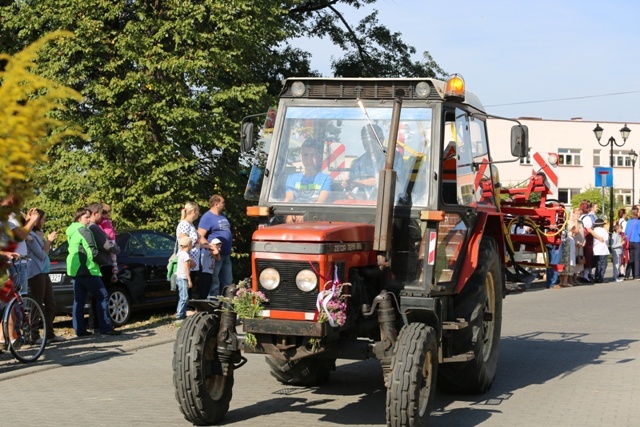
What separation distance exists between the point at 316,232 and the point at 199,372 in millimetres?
1377

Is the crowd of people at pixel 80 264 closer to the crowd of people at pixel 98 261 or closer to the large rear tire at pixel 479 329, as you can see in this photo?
the crowd of people at pixel 98 261

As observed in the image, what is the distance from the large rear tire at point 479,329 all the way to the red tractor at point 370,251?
14 mm

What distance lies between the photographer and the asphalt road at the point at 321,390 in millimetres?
8148

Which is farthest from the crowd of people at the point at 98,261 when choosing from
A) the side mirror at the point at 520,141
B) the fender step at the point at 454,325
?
the side mirror at the point at 520,141

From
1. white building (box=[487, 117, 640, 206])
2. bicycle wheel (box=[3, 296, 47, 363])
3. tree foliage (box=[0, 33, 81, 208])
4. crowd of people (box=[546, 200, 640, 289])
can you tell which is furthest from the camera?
white building (box=[487, 117, 640, 206])

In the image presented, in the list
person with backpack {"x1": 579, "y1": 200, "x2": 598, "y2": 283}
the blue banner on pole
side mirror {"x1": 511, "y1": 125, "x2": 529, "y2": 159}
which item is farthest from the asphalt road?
the blue banner on pole

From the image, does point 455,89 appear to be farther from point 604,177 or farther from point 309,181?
point 604,177

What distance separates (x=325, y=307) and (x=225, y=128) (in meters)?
13.8

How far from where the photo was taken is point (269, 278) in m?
7.46

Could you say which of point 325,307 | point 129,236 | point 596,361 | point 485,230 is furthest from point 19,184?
point 129,236

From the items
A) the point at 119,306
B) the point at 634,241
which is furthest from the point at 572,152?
the point at 119,306

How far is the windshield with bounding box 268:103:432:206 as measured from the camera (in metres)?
8.23

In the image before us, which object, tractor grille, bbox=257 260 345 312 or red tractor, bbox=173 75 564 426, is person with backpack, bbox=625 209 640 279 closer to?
red tractor, bbox=173 75 564 426

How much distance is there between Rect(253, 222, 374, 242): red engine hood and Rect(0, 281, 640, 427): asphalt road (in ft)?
5.02
